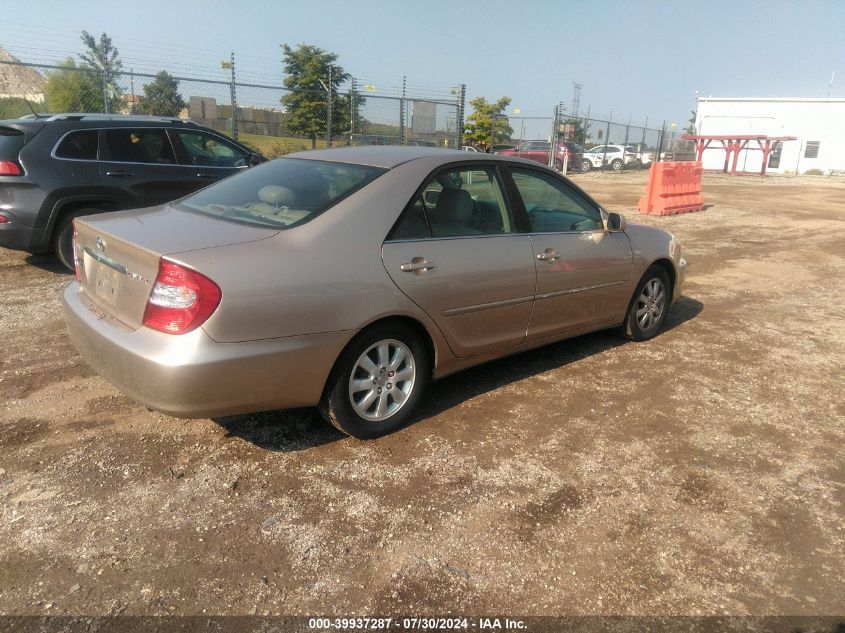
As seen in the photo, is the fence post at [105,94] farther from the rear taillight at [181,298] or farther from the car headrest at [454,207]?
the rear taillight at [181,298]

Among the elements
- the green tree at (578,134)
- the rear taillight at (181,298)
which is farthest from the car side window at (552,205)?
the green tree at (578,134)

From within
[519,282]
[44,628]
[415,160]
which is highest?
[415,160]

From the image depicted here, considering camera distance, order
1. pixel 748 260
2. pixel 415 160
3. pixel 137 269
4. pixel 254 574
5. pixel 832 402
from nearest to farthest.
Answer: pixel 254 574
pixel 137 269
pixel 415 160
pixel 832 402
pixel 748 260

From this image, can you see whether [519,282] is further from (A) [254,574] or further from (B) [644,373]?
(A) [254,574]

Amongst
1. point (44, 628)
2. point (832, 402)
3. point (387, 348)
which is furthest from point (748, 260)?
point (44, 628)

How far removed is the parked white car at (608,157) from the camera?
104 ft

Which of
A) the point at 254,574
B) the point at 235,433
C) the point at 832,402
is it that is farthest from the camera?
the point at 832,402

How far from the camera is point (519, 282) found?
4121 millimetres

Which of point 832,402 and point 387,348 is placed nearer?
point 387,348

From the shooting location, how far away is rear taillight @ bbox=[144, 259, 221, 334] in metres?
2.86

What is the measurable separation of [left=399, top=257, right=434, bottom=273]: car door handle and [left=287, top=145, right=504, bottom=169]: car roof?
60cm

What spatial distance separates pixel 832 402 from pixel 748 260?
19.2 feet

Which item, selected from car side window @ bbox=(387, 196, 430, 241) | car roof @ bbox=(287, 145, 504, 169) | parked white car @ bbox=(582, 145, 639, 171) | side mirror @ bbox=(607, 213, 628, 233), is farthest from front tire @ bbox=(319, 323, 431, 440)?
parked white car @ bbox=(582, 145, 639, 171)

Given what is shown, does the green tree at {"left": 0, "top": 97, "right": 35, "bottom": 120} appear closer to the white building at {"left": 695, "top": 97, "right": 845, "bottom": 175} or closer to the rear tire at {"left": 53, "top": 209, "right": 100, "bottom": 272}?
the rear tire at {"left": 53, "top": 209, "right": 100, "bottom": 272}
